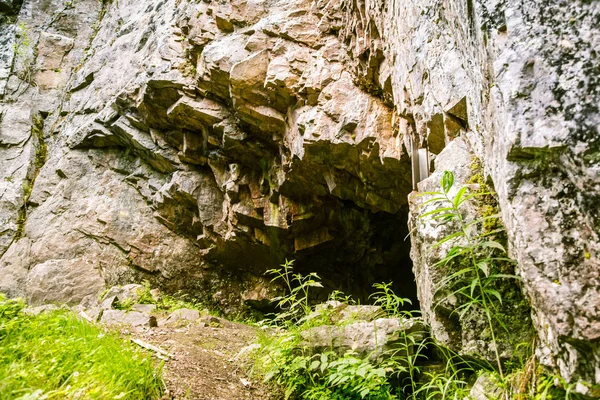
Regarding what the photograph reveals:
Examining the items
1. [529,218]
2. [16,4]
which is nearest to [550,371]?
[529,218]

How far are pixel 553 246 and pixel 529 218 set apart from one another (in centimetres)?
17

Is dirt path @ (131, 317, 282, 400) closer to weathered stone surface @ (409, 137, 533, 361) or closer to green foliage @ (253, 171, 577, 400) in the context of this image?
green foliage @ (253, 171, 577, 400)

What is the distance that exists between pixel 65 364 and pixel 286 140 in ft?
17.6

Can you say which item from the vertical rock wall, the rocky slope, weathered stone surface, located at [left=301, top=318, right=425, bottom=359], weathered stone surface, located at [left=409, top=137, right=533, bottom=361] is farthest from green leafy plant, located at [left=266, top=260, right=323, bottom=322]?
the vertical rock wall

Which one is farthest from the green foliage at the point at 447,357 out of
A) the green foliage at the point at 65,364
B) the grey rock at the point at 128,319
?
the grey rock at the point at 128,319

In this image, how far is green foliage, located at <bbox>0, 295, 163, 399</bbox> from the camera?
2.37m

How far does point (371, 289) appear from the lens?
9680mm

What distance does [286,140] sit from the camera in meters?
7.38

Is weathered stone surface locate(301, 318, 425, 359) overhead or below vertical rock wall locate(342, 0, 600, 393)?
below

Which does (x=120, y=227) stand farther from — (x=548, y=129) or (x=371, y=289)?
(x=548, y=129)

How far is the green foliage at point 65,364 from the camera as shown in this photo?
2.37m

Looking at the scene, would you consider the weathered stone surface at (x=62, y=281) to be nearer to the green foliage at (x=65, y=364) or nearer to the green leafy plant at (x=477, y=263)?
the green foliage at (x=65, y=364)

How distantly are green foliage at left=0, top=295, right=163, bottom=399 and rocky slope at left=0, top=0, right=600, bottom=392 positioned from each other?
2264mm

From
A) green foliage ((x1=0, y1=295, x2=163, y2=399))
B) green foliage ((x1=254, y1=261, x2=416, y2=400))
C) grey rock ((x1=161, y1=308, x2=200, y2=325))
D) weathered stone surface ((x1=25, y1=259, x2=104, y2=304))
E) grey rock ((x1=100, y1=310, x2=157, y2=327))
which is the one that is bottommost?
weathered stone surface ((x1=25, y1=259, x2=104, y2=304))
